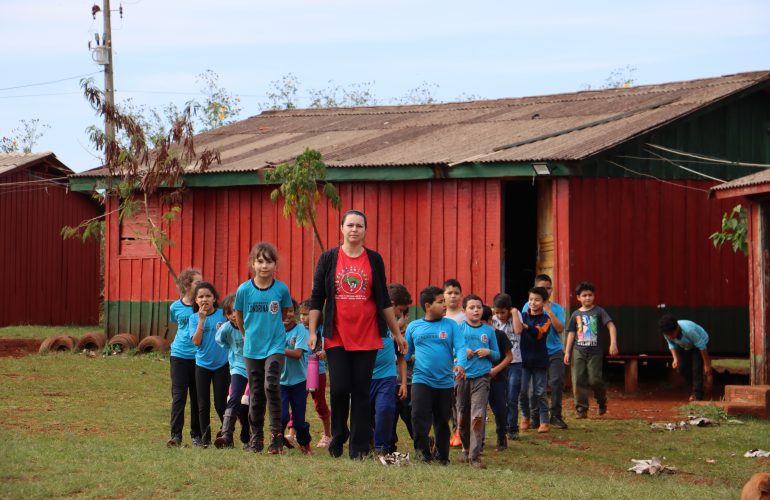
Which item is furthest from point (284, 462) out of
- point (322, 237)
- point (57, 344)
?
point (57, 344)

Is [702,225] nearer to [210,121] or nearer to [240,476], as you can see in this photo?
[240,476]

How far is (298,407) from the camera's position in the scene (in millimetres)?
9516

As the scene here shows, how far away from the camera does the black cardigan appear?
8.56 meters

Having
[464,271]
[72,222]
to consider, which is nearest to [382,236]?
[464,271]

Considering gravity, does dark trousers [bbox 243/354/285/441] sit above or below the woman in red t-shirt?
below

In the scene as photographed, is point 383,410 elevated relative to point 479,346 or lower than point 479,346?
lower

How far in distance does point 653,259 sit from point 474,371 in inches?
289

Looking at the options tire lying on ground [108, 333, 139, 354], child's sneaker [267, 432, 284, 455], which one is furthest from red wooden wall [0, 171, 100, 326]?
child's sneaker [267, 432, 284, 455]

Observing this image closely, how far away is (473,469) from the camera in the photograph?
8.62 metres

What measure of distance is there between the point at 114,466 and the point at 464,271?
9334 mm

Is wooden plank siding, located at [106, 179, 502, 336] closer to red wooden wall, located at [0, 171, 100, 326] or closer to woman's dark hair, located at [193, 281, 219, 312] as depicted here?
woman's dark hair, located at [193, 281, 219, 312]

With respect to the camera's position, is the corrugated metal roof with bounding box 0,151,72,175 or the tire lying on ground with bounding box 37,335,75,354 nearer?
the tire lying on ground with bounding box 37,335,75,354

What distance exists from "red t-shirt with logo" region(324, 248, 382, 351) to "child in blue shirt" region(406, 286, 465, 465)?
78 cm

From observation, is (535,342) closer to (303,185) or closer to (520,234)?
(303,185)
